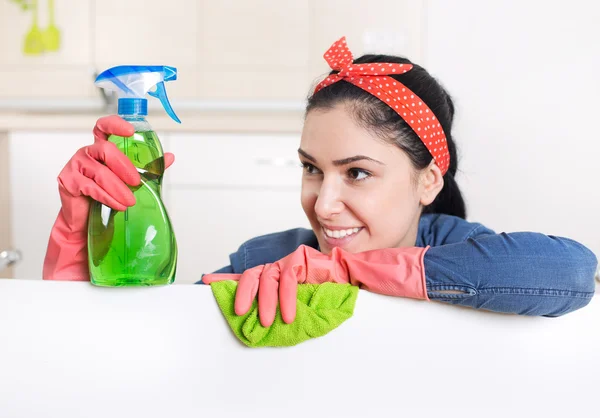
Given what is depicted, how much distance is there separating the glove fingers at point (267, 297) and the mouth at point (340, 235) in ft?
1.16

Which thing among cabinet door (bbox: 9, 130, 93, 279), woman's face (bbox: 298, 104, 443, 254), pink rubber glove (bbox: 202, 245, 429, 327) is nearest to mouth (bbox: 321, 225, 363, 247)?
woman's face (bbox: 298, 104, 443, 254)

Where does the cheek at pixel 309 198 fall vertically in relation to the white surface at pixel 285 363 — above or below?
above

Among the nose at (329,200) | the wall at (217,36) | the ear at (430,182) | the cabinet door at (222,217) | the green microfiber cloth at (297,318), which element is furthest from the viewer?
the wall at (217,36)

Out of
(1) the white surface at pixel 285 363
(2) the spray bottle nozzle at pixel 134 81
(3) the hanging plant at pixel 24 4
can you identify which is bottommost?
(1) the white surface at pixel 285 363

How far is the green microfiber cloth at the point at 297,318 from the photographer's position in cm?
81

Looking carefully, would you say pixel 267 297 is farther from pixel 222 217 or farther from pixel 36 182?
pixel 36 182

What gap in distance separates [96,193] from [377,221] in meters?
0.49

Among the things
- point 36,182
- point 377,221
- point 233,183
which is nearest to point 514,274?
point 377,221

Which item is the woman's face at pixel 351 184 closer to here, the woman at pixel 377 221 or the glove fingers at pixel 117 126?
the woman at pixel 377 221

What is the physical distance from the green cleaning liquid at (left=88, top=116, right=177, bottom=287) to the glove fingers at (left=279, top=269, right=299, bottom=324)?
0.50 feet

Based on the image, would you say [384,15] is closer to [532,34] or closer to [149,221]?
[532,34]

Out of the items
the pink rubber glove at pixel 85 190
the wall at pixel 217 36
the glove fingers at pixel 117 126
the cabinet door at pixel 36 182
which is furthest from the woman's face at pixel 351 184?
the wall at pixel 217 36

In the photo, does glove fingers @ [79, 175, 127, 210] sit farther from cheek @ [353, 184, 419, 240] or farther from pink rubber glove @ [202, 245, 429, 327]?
cheek @ [353, 184, 419, 240]

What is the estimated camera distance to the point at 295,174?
2428 mm
